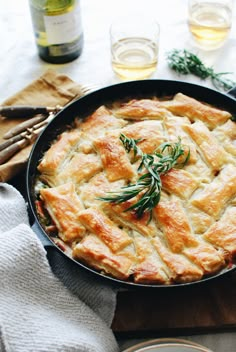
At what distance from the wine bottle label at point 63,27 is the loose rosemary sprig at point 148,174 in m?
0.88

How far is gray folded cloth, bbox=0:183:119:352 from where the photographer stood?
1.88 m

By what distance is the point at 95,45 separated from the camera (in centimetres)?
323

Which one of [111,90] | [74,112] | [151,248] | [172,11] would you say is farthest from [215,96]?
[172,11]

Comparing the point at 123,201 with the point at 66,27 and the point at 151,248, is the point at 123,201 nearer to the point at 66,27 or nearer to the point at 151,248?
the point at 151,248

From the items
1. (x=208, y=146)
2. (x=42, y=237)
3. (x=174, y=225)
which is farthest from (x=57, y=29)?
Answer: (x=174, y=225)

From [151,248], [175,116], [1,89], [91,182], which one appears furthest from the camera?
[1,89]

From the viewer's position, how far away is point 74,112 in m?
2.49

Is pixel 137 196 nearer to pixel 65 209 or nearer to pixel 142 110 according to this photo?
pixel 65 209

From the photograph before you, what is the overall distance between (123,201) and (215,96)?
75cm

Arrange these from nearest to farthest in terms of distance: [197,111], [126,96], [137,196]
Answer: [137,196] < [197,111] < [126,96]

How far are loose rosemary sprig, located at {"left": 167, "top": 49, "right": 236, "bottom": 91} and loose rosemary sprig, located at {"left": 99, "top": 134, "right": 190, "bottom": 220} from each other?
2.81ft

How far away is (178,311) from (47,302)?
509 mm

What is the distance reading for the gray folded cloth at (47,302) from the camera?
6.18ft

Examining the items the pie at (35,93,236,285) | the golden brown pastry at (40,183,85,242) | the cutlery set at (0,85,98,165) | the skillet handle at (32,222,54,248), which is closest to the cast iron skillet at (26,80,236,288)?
the pie at (35,93,236,285)
